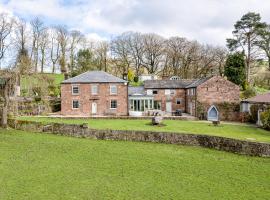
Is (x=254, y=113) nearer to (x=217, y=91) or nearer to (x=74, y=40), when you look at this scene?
(x=217, y=91)

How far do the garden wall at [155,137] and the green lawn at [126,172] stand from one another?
2.43 feet

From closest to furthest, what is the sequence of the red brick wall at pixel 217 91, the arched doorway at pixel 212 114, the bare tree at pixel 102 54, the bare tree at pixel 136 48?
the arched doorway at pixel 212 114 → the red brick wall at pixel 217 91 → the bare tree at pixel 136 48 → the bare tree at pixel 102 54

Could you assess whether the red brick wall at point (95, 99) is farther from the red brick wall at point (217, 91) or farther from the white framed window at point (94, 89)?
the red brick wall at point (217, 91)

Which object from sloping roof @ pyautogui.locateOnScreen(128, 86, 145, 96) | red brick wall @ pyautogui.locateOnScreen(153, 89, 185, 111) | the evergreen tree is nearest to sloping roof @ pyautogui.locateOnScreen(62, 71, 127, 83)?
sloping roof @ pyautogui.locateOnScreen(128, 86, 145, 96)

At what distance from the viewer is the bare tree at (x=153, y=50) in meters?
67.1

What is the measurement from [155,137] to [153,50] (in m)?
46.6

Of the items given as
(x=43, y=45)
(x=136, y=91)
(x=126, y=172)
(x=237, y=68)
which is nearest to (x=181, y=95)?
(x=136, y=91)

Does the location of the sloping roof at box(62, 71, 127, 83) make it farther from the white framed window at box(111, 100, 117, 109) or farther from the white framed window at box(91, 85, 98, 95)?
the white framed window at box(111, 100, 117, 109)

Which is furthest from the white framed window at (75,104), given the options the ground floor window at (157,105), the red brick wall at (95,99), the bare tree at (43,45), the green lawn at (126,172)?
the bare tree at (43,45)

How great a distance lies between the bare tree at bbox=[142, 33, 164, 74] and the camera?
6706 cm

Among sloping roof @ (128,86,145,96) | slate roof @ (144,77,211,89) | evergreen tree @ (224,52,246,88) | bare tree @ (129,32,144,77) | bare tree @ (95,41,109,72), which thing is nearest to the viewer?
sloping roof @ (128,86,145,96)

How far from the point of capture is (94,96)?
41969 mm

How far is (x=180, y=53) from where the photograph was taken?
65.2m

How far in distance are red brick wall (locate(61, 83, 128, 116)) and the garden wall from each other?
45.5 feet
